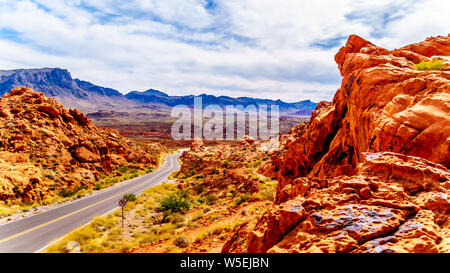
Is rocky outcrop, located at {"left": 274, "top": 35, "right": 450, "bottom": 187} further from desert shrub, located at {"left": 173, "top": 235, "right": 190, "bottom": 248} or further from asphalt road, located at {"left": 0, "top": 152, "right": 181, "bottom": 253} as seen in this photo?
asphalt road, located at {"left": 0, "top": 152, "right": 181, "bottom": 253}

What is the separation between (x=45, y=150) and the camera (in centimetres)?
2888

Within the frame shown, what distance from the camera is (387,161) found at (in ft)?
16.1

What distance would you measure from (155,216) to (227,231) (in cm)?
928

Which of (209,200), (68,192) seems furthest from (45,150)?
(209,200)

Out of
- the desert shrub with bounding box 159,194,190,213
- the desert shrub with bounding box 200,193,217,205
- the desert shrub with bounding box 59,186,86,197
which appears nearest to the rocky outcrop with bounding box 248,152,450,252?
the desert shrub with bounding box 159,194,190,213

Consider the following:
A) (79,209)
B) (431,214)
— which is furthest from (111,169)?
(431,214)

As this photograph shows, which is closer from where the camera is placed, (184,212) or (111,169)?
(184,212)

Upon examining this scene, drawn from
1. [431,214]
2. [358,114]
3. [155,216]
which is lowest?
[155,216]

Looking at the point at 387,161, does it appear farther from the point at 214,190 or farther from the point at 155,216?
the point at 214,190

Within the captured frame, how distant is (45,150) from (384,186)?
121ft

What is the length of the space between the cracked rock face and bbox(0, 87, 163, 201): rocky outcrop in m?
25.5

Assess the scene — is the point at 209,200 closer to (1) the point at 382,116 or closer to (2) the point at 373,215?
(1) the point at 382,116

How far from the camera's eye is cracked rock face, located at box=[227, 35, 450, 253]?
363cm

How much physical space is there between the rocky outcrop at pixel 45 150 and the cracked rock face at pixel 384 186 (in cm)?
2552
